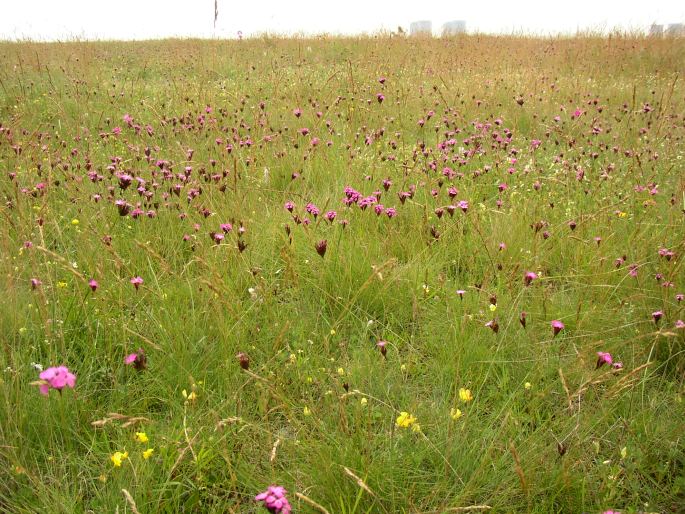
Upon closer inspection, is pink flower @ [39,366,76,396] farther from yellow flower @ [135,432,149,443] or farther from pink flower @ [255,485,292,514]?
pink flower @ [255,485,292,514]

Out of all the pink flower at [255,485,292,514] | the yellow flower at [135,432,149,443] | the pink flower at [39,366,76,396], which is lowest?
the yellow flower at [135,432,149,443]

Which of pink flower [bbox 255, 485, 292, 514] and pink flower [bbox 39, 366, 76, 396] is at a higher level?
pink flower [bbox 39, 366, 76, 396]

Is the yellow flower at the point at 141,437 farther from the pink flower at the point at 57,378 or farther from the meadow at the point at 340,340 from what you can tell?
the pink flower at the point at 57,378

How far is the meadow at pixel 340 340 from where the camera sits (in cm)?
152

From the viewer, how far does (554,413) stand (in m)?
1.81

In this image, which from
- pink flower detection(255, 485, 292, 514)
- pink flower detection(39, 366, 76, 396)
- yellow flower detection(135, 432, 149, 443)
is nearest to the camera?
pink flower detection(255, 485, 292, 514)

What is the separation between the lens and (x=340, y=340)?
218cm

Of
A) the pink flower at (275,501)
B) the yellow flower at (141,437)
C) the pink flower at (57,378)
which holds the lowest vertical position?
the yellow flower at (141,437)

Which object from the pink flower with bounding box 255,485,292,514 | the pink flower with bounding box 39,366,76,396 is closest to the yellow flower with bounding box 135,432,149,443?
the pink flower with bounding box 39,366,76,396

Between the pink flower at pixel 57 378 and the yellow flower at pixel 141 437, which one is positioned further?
the yellow flower at pixel 141 437

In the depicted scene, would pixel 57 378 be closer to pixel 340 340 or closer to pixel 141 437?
pixel 141 437

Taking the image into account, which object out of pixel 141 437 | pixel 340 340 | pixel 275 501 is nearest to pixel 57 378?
pixel 141 437

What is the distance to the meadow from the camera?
1.52 metres

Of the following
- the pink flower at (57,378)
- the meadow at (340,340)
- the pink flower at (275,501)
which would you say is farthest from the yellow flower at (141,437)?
the pink flower at (275,501)
